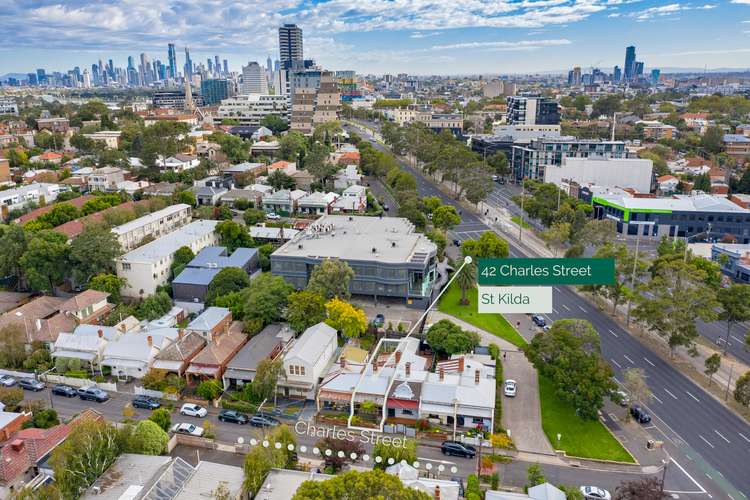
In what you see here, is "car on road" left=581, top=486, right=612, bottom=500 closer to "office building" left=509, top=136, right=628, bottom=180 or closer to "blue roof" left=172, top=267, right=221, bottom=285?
"blue roof" left=172, top=267, right=221, bottom=285

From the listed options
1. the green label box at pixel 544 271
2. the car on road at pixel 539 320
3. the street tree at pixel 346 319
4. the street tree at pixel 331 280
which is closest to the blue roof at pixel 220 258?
the street tree at pixel 331 280

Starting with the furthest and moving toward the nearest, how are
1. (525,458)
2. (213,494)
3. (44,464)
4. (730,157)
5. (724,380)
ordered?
1. (730,157)
2. (724,380)
3. (525,458)
4. (44,464)
5. (213,494)

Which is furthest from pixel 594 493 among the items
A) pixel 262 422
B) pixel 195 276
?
pixel 195 276

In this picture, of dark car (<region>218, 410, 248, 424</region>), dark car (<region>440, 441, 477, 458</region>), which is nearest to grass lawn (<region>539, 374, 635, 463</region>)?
dark car (<region>440, 441, 477, 458</region>)

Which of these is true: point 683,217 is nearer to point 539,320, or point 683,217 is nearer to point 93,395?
point 539,320

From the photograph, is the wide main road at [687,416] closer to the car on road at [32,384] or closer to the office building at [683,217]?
the office building at [683,217]

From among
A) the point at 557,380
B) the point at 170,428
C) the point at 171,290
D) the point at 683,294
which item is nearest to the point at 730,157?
the point at 683,294

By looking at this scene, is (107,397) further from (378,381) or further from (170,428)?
(378,381)
